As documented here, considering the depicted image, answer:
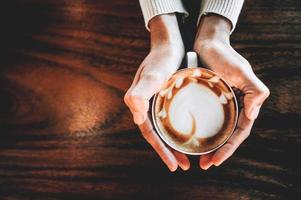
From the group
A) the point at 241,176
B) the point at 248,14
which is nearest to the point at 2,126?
the point at 241,176

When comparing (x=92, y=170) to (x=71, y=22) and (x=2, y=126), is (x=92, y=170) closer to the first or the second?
(x=2, y=126)

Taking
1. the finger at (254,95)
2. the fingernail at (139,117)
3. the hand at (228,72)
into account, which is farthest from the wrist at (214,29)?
the fingernail at (139,117)

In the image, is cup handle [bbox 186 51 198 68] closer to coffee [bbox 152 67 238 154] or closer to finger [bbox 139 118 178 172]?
coffee [bbox 152 67 238 154]

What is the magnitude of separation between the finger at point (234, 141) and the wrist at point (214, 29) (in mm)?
322

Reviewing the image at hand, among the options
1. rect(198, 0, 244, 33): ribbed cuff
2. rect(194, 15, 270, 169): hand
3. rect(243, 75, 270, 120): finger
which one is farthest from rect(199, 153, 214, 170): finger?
rect(198, 0, 244, 33): ribbed cuff

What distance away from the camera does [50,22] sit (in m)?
1.53

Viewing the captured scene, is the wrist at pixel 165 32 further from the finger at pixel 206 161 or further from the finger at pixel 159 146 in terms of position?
the finger at pixel 206 161

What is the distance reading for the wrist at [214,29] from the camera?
133 cm

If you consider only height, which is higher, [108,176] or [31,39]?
[31,39]

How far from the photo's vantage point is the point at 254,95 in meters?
1.16

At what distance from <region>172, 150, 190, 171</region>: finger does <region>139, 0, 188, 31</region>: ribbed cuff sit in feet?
1.74

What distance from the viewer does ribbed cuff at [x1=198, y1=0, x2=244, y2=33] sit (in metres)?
1.34

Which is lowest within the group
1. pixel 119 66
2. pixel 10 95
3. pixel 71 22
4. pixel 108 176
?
pixel 108 176

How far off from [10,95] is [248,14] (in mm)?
1084
